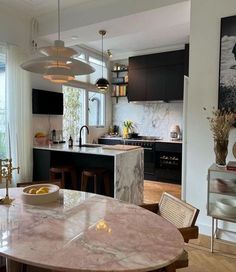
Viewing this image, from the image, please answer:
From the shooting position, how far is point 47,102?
14.0ft

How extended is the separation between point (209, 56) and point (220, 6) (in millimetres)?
557

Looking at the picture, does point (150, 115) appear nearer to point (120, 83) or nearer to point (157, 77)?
point (157, 77)

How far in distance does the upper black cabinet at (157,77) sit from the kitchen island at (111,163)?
7.30 ft

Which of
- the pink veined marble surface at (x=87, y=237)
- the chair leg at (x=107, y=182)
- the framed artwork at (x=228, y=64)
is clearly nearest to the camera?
the pink veined marble surface at (x=87, y=237)

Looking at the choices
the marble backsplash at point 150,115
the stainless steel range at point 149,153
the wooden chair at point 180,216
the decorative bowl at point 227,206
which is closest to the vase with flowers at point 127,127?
the marble backsplash at point 150,115

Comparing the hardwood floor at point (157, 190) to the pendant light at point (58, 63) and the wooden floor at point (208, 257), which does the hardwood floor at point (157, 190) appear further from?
the pendant light at point (58, 63)

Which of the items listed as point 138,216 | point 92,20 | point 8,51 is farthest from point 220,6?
point 8,51

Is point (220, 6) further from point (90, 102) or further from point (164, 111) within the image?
point (90, 102)

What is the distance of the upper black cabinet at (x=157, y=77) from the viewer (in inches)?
209

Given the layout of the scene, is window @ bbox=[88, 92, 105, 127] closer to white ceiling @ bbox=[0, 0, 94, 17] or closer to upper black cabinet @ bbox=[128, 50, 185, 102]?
upper black cabinet @ bbox=[128, 50, 185, 102]

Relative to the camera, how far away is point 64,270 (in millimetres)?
962

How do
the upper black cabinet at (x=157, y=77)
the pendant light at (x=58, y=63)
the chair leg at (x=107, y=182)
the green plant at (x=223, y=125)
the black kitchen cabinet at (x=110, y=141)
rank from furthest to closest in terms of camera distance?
the black kitchen cabinet at (x=110, y=141)
the upper black cabinet at (x=157, y=77)
the chair leg at (x=107, y=182)
the green plant at (x=223, y=125)
the pendant light at (x=58, y=63)

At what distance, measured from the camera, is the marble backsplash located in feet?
19.1

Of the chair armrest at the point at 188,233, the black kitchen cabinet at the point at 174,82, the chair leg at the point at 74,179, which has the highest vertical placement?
the black kitchen cabinet at the point at 174,82
